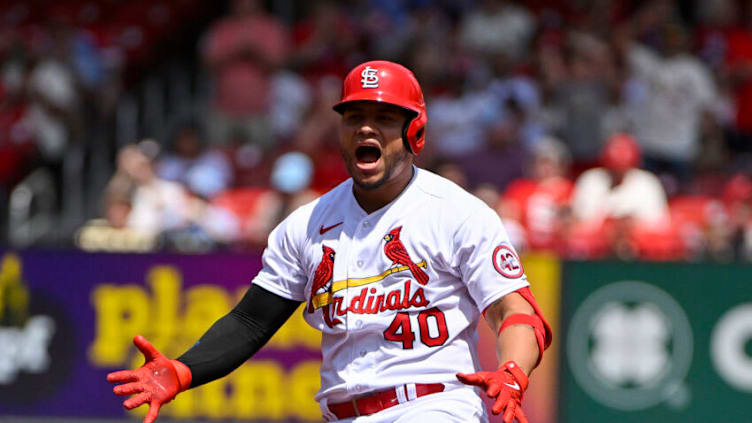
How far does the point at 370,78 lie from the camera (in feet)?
13.5

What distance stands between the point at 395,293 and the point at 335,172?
6.97 metres

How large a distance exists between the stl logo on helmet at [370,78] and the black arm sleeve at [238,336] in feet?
2.87

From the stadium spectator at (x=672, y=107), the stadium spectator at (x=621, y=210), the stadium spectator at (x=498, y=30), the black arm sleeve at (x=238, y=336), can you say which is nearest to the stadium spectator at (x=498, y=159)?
the stadium spectator at (x=621, y=210)

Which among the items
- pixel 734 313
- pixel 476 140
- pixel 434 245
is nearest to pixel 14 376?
pixel 476 140

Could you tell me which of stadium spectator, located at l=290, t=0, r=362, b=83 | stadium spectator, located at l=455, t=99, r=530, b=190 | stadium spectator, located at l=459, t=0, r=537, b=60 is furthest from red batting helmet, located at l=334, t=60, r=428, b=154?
stadium spectator, located at l=290, t=0, r=362, b=83

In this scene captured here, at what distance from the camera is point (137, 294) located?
31.2 feet

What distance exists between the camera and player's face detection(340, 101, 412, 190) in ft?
13.6

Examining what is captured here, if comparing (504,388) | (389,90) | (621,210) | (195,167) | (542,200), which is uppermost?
(195,167)

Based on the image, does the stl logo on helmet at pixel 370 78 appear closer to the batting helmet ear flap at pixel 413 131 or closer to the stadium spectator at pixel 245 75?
the batting helmet ear flap at pixel 413 131

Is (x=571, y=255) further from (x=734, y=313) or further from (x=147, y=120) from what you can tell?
(x=147, y=120)

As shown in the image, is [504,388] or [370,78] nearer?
[504,388]

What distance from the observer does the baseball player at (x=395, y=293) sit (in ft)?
13.3

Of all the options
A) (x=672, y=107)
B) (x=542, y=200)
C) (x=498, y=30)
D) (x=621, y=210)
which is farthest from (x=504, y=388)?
(x=498, y=30)

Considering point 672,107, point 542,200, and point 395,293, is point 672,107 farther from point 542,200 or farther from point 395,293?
point 395,293
